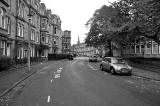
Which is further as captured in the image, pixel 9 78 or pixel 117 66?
pixel 117 66

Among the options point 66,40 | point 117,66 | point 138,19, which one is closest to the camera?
point 117,66

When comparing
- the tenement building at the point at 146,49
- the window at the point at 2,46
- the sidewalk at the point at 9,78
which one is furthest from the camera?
the tenement building at the point at 146,49

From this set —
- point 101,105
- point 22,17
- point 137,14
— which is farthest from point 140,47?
point 101,105

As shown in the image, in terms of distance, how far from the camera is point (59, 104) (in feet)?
23.6

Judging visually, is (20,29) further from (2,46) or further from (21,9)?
(2,46)

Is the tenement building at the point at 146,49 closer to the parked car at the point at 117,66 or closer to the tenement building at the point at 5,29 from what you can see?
the parked car at the point at 117,66

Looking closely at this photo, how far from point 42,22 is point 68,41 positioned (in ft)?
178

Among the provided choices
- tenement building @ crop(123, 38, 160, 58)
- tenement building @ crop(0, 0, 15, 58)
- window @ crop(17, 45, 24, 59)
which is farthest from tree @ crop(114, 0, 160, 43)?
window @ crop(17, 45, 24, 59)

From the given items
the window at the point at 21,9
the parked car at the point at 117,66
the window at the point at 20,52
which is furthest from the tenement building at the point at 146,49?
the window at the point at 21,9

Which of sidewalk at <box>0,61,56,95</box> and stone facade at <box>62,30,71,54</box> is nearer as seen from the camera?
sidewalk at <box>0,61,56,95</box>

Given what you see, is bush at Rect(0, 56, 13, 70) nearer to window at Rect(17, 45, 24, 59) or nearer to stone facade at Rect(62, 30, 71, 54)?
window at Rect(17, 45, 24, 59)

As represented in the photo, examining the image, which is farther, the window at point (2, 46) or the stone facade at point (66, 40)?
the stone facade at point (66, 40)

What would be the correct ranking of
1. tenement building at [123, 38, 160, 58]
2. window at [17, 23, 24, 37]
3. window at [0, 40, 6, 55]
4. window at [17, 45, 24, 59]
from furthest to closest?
1. tenement building at [123, 38, 160, 58]
2. window at [17, 45, 24, 59]
3. window at [17, 23, 24, 37]
4. window at [0, 40, 6, 55]

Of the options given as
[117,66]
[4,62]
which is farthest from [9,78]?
[117,66]
